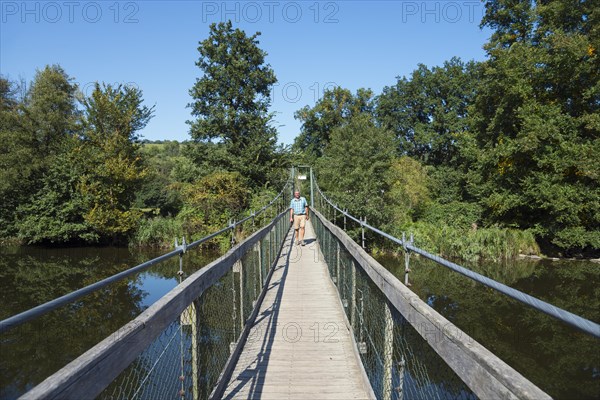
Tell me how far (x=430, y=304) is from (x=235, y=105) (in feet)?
59.5

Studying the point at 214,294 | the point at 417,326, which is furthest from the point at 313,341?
the point at 417,326

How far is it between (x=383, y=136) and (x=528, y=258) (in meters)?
8.68

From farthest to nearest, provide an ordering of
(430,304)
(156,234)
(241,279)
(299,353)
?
(156,234) → (430,304) → (241,279) → (299,353)

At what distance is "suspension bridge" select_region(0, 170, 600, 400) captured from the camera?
1184mm

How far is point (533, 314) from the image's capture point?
39.4 feet

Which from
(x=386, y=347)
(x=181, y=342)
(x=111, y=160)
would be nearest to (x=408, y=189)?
(x=111, y=160)

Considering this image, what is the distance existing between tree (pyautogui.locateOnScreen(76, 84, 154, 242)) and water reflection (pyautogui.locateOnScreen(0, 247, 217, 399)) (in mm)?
1811

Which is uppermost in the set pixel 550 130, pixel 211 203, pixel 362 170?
pixel 550 130

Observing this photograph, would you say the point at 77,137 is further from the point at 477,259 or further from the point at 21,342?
the point at 477,259

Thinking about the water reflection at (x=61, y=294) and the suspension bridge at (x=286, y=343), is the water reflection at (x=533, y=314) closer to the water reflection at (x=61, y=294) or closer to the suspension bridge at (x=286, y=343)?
the suspension bridge at (x=286, y=343)

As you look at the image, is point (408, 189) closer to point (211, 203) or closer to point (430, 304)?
point (211, 203)

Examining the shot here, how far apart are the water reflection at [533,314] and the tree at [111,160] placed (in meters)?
14.7

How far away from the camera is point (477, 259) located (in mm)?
18625

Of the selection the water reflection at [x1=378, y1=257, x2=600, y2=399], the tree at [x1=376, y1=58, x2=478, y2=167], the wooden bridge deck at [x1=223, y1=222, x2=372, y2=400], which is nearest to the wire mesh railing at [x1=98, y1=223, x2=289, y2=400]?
the wooden bridge deck at [x1=223, y1=222, x2=372, y2=400]
